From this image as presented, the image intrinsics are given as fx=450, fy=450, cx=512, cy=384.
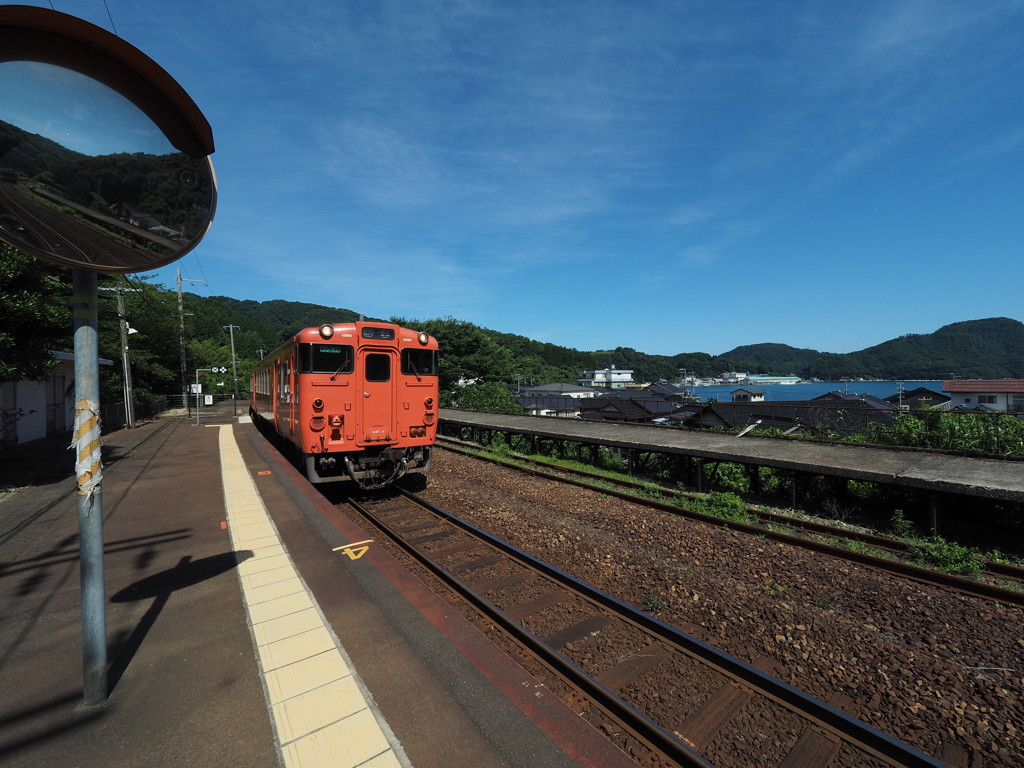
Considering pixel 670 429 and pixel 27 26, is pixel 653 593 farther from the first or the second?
pixel 670 429

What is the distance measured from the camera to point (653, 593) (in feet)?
17.4

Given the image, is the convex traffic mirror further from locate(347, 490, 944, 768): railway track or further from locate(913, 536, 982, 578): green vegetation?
locate(913, 536, 982, 578): green vegetation

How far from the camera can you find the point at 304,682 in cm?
315

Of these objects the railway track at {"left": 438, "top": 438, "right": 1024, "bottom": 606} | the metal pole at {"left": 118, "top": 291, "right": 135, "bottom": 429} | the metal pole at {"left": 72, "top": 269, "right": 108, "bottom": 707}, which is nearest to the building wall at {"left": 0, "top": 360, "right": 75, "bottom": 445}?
the metal pole at {"left": 118, "top": 291, "right": 135, "bottom": 429}

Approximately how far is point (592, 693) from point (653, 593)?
6.80 ft

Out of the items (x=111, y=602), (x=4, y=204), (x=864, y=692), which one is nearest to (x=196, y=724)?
(x=111, y=602)

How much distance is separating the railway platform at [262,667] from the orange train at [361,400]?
229 cm

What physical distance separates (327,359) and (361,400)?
976 mm

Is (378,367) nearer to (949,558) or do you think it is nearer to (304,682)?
(304,682)

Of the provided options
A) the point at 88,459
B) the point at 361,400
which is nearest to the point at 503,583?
the point at 88,459

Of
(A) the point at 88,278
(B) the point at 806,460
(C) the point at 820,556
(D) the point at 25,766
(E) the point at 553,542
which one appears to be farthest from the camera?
(B) the point at 806,460


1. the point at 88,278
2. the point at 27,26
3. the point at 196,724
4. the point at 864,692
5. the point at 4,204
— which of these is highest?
the point at 27,26

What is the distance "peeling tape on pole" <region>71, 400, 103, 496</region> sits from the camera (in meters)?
2.56

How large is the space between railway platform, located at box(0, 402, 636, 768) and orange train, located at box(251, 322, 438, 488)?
229 cm
